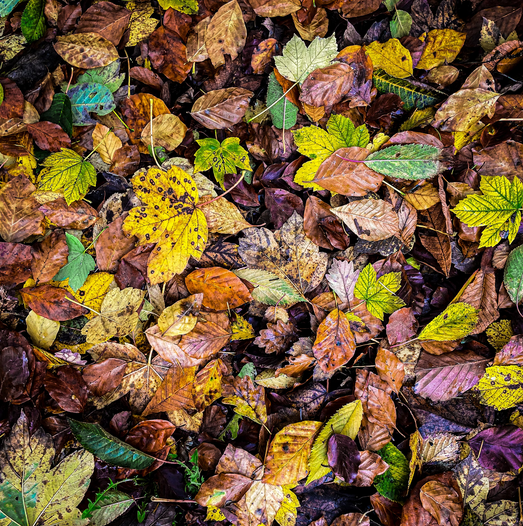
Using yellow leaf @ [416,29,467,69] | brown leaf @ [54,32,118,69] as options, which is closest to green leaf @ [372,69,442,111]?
yellow leaf @ [416,29,467,69]

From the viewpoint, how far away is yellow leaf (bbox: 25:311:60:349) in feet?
5.42

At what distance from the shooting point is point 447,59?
5.57 ft

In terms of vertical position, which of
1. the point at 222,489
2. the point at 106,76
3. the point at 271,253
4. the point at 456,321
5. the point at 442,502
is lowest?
the point at 442,502

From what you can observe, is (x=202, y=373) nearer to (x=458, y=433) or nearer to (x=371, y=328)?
(x=371, y=328)

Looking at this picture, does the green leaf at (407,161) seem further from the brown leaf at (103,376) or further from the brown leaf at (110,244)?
the brown leaf at (103,376)

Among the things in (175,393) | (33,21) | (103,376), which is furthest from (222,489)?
(33,21)

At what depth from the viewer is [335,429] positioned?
163cm

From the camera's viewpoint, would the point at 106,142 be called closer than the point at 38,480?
No

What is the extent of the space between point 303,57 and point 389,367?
1418 millimetres

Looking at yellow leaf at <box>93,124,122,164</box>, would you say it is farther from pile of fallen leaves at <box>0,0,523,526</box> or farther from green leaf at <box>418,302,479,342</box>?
green leaf at <box>418,302,479,342</box>

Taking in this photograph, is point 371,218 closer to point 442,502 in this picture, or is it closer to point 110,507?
point 442,502

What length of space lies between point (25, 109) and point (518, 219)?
2.23 m

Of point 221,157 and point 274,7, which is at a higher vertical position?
point 274,7


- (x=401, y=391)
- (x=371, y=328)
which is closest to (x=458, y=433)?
(x=401, y=391)
